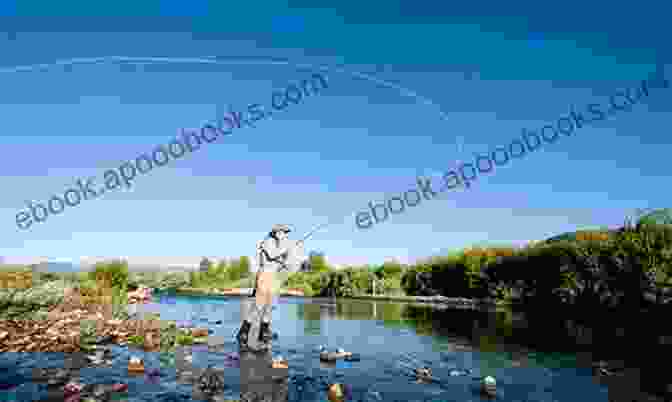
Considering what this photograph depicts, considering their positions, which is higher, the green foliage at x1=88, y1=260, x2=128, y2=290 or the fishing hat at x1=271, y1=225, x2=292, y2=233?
the fishing hat at x1=271, y1=225, x2=292, y2=233

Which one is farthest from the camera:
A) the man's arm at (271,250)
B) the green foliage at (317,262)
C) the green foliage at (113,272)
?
the green foliage at (317,262)

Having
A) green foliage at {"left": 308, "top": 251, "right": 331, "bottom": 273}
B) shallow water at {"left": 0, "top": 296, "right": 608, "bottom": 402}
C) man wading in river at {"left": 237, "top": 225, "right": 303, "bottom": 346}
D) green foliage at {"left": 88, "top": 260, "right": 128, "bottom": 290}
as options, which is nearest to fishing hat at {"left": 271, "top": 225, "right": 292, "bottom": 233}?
man wading in river at {"left": 237, "top": 225, "right": 303, "bottom": 346}

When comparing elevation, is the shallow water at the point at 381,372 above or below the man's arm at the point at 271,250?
below

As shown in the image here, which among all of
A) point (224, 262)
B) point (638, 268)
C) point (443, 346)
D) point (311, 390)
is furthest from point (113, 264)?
point (224, 262)

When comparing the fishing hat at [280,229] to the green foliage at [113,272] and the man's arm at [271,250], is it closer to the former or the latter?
the man's arm at [271,250]

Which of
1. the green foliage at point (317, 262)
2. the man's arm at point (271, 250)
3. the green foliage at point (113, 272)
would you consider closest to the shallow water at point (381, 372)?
the man's arm at point (271, 250)

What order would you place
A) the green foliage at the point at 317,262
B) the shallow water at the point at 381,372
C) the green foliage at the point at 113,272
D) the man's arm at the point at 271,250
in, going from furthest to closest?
the green foliage at the point at 317,262, the green foliage at the point at 113,272, the man's arm at the point at 271,250, the shallow water at the point at 381,372

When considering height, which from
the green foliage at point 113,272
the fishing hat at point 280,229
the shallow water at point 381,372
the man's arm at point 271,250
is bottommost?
the shallow water at point 381,372

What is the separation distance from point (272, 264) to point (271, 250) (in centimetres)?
51

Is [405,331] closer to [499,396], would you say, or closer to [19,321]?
[499,396]

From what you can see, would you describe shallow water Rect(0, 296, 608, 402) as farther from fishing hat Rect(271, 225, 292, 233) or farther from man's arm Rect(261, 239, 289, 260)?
fishing hat Rect(271, 225, 292, 233)

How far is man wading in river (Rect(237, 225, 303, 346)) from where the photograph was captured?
16.4m

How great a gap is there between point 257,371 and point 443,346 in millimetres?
10135

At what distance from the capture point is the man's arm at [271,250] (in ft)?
53.5
